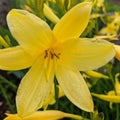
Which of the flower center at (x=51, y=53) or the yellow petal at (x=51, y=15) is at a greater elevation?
the yellow petal at (x=51, y=15)

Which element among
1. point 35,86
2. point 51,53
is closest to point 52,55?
point 51,53

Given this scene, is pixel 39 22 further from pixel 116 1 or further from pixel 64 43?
pixel 116 1

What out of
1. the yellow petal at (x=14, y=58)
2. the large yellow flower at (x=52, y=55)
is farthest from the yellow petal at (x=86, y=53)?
the yellow petal at (x=14, y=58)

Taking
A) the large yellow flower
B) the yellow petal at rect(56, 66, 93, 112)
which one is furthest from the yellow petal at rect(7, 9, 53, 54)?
the yellow petal at rect(56, 66, 93, 112)

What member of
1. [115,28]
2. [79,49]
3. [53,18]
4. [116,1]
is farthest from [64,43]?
[116,1]

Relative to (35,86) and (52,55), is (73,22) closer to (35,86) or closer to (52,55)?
(52,55)

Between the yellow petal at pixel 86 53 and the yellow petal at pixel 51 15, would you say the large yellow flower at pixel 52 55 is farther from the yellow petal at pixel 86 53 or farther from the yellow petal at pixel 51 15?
the yellow petal at pixel 51 15

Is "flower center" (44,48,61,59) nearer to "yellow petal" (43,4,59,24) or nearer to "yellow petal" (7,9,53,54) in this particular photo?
"yellow petal" (7,9,53,54)
